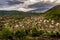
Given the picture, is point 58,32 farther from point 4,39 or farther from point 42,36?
point 4,39

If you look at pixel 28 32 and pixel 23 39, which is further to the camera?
pixel 28 32

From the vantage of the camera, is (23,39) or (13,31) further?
(13,31)

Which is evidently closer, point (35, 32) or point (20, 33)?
point (20, 33)

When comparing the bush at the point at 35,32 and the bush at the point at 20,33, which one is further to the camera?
the bush at the point at 35,32

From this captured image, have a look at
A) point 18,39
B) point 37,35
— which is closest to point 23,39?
point 18,39

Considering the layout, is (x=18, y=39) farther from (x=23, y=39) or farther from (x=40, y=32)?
(x=40, y=32)

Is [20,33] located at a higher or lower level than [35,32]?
higher

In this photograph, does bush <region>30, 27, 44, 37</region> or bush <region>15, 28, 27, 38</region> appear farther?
bush <region>30, 27, 44, 37</region>

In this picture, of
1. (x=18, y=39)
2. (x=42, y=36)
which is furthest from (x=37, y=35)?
(x=18, y=39)
